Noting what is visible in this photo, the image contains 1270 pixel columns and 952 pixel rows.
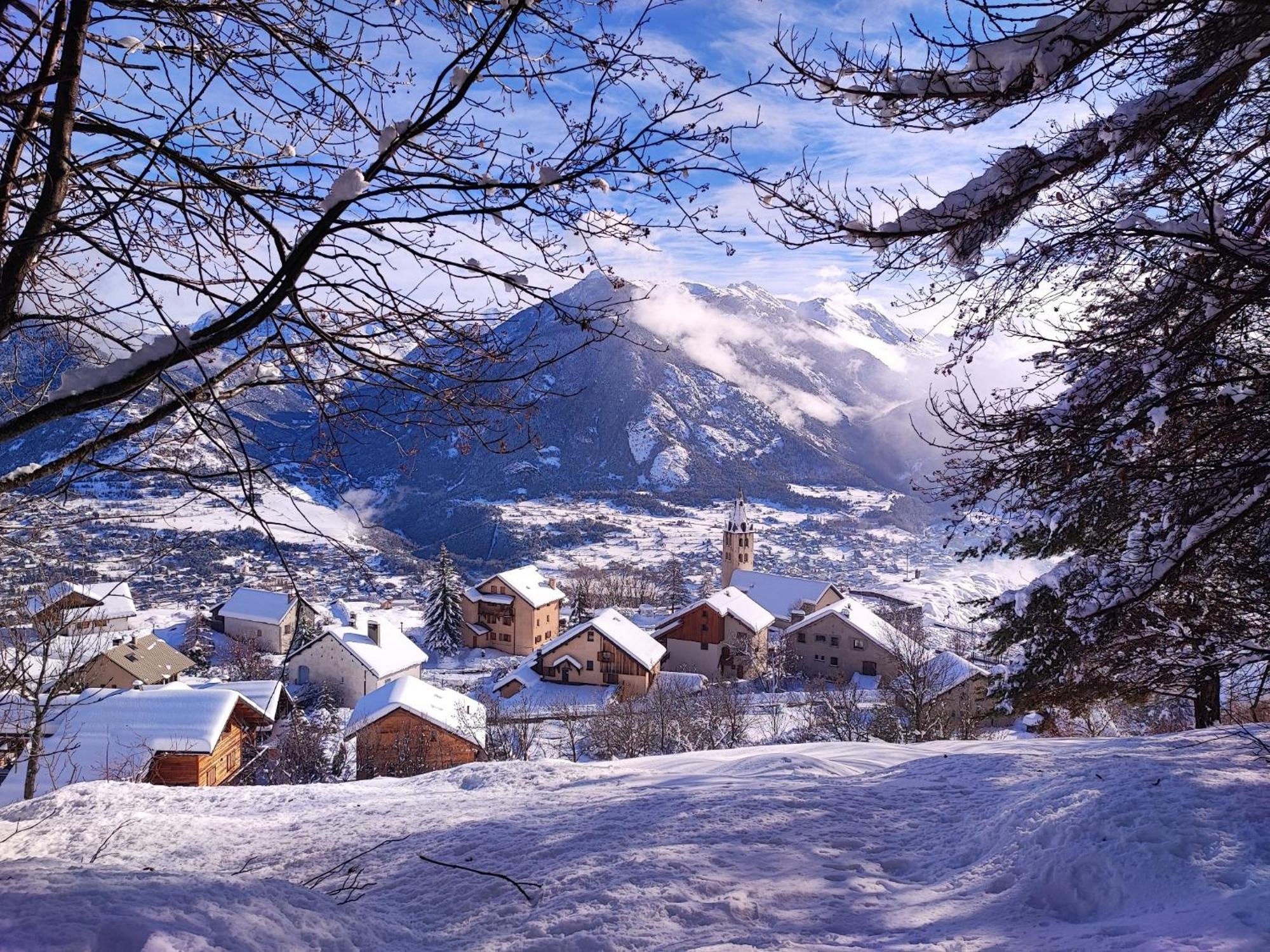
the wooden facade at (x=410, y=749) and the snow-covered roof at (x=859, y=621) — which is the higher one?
the snow-covered roof at (x=859, y=621)

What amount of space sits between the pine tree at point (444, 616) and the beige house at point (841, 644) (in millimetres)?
21121

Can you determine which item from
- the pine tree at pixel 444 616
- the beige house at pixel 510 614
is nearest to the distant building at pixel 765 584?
the beige house at pixel 510 614

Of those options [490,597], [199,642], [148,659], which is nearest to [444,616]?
[490,597]

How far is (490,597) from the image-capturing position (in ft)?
153

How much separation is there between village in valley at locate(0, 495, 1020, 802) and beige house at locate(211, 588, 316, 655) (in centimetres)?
12

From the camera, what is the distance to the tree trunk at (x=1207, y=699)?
612 cm

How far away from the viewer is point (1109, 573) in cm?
542

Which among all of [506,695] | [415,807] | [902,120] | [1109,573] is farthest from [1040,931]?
[506,695]

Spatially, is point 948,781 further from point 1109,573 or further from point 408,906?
point 408,906

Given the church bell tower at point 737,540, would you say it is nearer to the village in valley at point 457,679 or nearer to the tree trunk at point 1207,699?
the village in valley at point 457,679

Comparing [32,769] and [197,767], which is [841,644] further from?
[32,769]

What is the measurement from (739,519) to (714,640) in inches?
702

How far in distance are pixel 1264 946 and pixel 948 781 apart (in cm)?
324

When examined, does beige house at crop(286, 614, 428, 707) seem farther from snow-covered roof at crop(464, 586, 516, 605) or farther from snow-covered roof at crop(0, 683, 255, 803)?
snow-covered roof at crop(0, 683, 255, 803)
